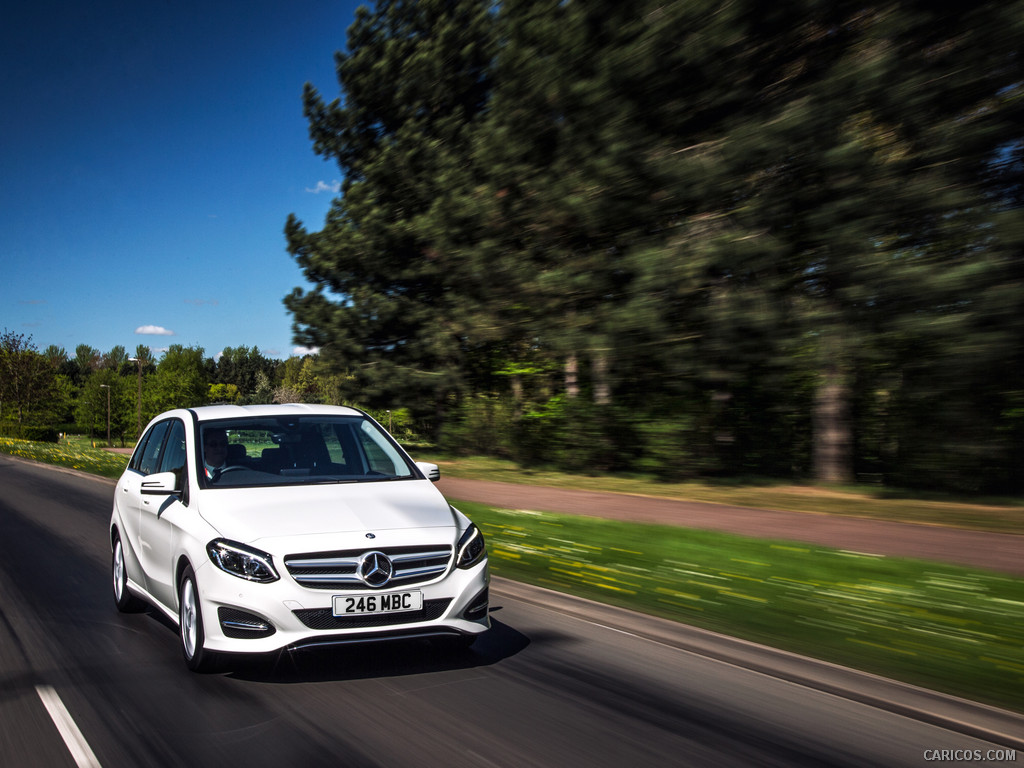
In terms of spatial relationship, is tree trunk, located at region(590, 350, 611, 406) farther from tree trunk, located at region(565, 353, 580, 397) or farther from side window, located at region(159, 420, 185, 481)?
side window, located at region(159, 420, 185, 481)

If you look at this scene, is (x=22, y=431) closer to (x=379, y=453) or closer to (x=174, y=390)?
(x=174, y=390)

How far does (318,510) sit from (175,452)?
191cm

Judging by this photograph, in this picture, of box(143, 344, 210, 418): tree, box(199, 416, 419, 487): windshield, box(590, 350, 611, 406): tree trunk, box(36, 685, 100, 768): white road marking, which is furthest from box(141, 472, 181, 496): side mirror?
box(143, 344, 210, 418): tree

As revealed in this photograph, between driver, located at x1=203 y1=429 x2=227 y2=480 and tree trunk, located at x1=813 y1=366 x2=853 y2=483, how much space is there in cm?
1309

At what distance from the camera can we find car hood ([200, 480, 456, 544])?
205 inches

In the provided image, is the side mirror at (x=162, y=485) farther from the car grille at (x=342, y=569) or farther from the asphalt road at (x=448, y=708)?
the car grille at (x=342, y=569)

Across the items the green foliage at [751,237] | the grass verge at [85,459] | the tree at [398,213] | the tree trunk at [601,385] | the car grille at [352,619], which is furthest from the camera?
the grass verge at [85,459]

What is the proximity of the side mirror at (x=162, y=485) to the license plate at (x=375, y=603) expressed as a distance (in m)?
1.64

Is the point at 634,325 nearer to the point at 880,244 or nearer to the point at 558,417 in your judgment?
the point at 880,244

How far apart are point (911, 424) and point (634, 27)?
8.75 m

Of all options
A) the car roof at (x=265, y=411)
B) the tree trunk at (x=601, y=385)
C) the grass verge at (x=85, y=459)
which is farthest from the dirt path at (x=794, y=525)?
the grass verge at (x=85, y=459)

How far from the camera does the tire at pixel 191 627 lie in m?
5.25

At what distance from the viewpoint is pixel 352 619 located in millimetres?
5047

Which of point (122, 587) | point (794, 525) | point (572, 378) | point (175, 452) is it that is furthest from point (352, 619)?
point (572, 378)
